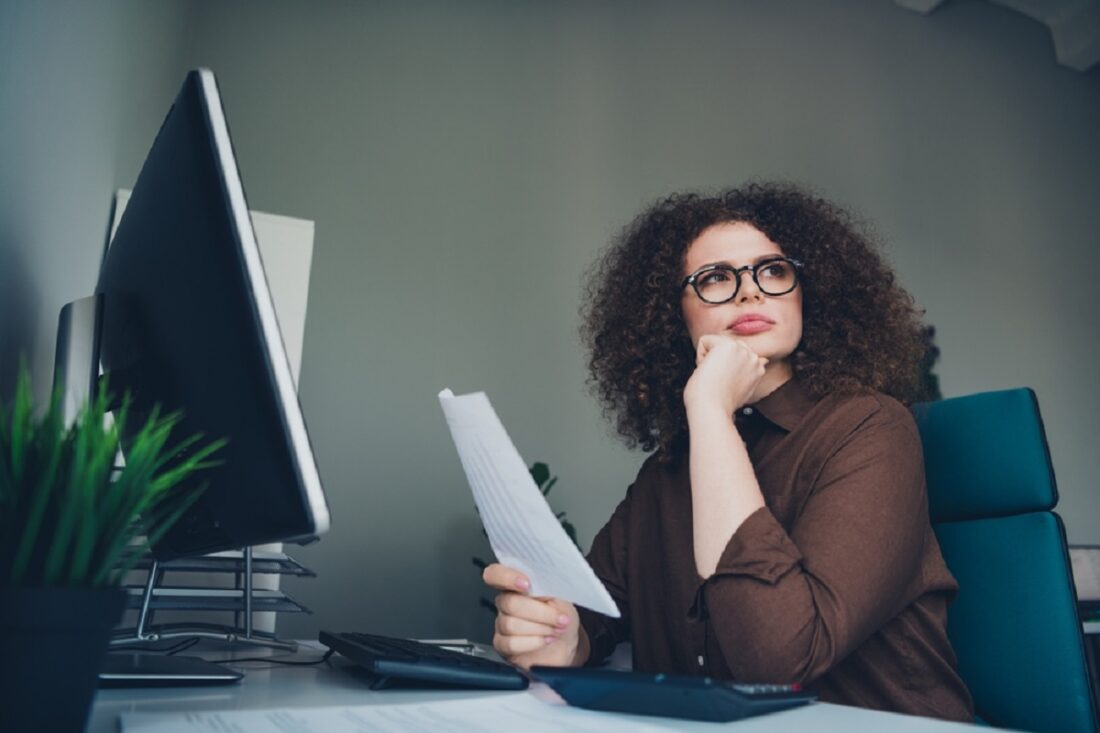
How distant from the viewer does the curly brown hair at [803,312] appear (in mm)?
1284

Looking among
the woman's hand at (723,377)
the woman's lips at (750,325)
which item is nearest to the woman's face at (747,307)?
the woman's lips at (750,325)

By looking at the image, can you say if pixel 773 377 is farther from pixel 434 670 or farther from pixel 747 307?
pixel 434 670

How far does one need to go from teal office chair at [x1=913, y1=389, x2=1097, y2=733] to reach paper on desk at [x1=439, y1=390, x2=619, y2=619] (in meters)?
0.65

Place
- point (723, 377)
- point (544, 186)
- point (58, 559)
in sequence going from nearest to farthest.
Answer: point (58, 559), point (723, 377), point (544, 186)

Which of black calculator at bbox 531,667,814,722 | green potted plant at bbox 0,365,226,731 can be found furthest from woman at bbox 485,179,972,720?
green potted plant at bbox 0,365,226,731

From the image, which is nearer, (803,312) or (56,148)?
(56,148)

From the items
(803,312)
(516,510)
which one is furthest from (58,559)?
(803,312)

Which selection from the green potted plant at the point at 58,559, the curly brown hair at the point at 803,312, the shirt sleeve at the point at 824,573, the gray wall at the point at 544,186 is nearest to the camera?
the green potted plant at the point at 58,559

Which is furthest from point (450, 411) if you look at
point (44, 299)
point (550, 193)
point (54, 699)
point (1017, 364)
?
point (1017, 364)

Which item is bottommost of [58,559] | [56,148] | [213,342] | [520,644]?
[520,644]

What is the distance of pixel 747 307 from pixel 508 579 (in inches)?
23.9

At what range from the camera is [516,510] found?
0.71 m

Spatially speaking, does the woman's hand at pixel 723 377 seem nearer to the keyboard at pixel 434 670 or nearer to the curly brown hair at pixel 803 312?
the curly brown hair at pixel 803 312

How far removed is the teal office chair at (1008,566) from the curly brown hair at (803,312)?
19 cm
